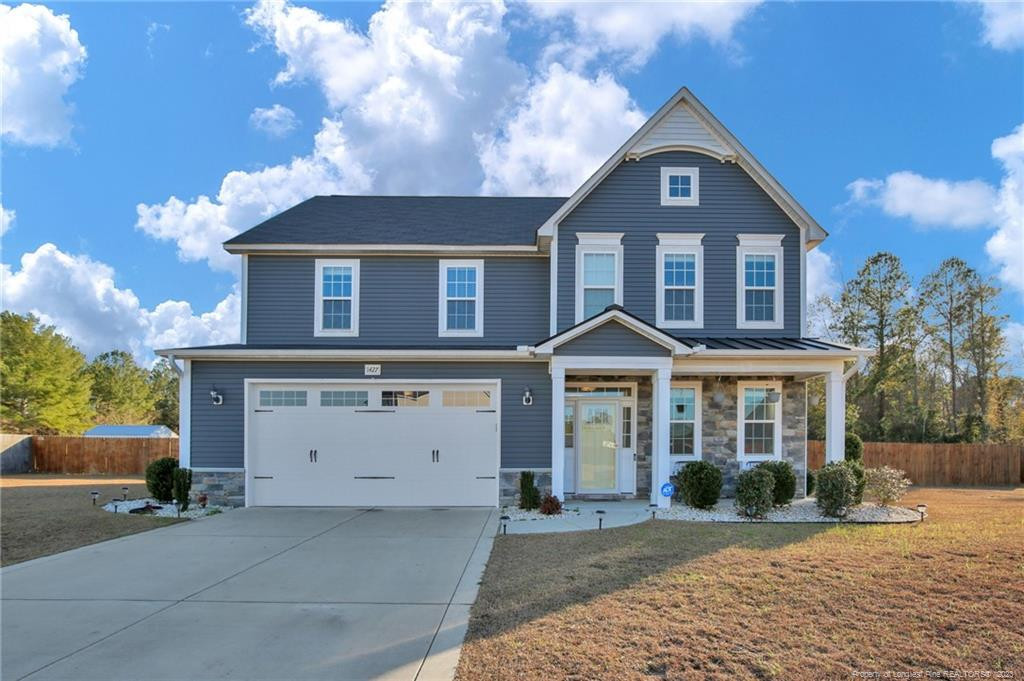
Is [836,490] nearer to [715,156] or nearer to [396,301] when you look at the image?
[715,156]

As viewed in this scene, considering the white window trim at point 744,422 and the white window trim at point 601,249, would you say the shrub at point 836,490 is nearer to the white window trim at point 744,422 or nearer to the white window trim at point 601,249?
the white window trim at point 744,422

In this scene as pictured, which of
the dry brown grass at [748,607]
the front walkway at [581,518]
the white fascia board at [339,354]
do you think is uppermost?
the white fascia board at [339,354]

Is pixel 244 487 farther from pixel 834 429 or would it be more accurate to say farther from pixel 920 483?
pixel 920 483

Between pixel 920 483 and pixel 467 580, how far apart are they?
1870cm

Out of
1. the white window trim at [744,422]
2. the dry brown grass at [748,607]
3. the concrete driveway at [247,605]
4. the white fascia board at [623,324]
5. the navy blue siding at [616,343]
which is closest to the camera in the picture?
the dry brown grass at [748,607]

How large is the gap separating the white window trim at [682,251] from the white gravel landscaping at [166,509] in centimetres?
998

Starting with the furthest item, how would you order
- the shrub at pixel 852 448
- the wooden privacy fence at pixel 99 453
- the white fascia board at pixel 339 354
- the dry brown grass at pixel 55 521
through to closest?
the wooden privacy fence at pixel 99 453, the shrub at pixel 852 448, the white fascia board at pixel 339 354, the dry brown grass at pixel 55 521

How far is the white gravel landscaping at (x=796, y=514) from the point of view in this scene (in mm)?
10500

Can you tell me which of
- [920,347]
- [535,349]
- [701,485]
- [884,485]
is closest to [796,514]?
[701,485]

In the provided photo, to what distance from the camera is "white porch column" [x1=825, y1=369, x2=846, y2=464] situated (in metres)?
11.9

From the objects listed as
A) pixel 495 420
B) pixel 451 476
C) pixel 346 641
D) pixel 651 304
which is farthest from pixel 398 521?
pixel 651 304

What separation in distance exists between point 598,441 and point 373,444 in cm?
472

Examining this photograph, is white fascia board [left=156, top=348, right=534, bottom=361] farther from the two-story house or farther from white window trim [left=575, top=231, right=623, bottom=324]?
white window trim [left=575, top=231, right=623, bottom=324]

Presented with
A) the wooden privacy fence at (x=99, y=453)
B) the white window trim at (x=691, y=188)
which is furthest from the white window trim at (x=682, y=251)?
the wooden privacy fence at (x=99, y=453)
